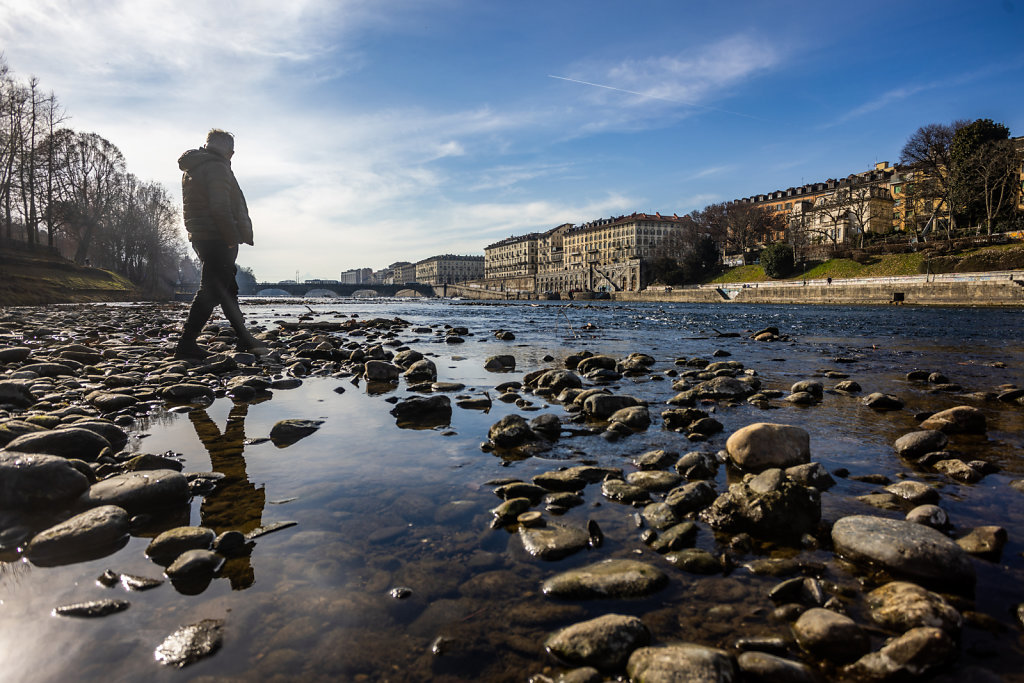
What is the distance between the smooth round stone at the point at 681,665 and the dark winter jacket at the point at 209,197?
9739 millimetres

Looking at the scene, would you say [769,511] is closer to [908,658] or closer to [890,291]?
[908,658]

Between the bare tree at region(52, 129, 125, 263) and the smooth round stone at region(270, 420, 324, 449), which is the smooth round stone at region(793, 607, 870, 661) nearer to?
the smooth round stone at region(270, 420, 324, 449)

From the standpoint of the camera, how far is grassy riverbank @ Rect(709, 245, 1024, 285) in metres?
43.0

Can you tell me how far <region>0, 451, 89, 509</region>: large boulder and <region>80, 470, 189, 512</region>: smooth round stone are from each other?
0.11 m

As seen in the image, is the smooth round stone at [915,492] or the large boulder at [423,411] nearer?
the smooth round stone at [915,492]

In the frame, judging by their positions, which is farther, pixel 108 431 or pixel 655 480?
pixel 108 431

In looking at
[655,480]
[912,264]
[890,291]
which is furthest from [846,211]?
[655,480]

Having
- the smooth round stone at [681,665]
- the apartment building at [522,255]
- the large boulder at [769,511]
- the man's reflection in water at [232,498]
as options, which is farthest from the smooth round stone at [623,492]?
the apartment building at [522,255]

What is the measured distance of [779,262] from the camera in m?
71.4

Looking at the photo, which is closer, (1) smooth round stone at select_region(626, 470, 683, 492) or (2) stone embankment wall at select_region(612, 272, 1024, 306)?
(1) smooth round stone at select_region(626, 470, 683, 492)

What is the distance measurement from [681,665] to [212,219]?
1007 cm

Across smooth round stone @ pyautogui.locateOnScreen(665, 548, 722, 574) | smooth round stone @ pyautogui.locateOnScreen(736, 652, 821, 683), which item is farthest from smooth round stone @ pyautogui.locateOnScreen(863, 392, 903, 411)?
smooth round stone @ pyautogui.locateOnScreen(736, 652, 821, 683)

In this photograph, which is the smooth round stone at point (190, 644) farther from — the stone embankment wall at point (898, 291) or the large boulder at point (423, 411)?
the stone embankment wall at point (898, 291)

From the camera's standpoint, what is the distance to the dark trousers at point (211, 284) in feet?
29.8
